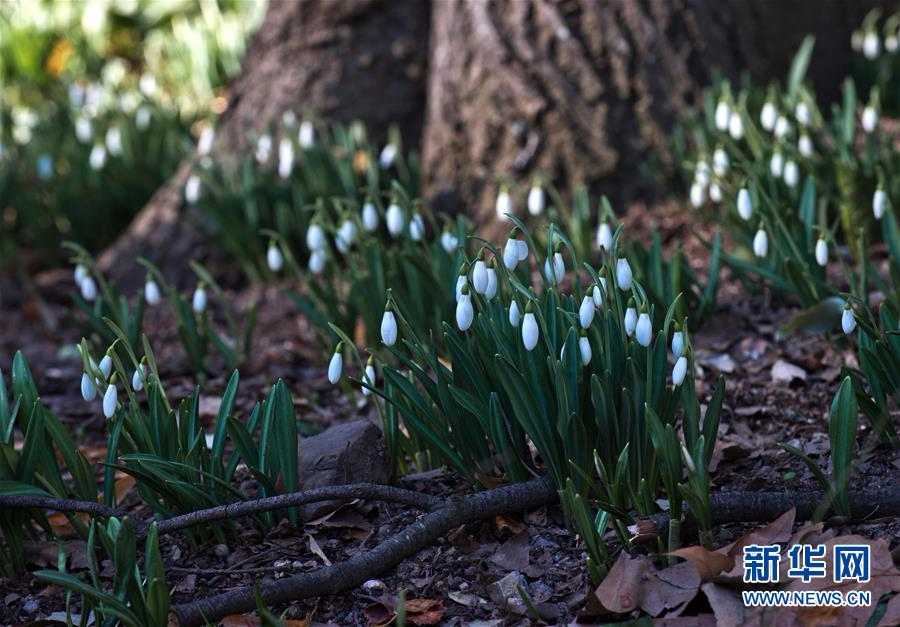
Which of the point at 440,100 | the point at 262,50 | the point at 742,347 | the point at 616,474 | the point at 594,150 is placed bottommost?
the point at 742,347

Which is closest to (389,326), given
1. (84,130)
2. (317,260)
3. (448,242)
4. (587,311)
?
(587,311)

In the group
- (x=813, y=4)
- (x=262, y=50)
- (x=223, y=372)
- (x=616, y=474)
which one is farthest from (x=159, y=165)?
(x=616, y=474)

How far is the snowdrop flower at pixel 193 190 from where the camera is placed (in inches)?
166

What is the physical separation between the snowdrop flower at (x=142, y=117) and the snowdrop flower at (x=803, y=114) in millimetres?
3485

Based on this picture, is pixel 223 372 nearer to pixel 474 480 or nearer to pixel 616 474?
pixel 474 480

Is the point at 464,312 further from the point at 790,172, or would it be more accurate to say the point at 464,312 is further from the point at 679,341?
the point at 790,172

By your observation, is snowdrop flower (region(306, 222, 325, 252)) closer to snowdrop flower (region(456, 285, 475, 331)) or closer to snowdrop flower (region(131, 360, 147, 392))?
snowdrop flower (region(131, 360, 147, 392))

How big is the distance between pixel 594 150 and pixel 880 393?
195cm

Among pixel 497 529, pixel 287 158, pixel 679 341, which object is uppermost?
pixel 287 158

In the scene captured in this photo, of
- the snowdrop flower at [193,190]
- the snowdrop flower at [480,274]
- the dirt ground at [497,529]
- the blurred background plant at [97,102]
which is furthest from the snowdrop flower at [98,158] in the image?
the snowdrop flower at [480,274]

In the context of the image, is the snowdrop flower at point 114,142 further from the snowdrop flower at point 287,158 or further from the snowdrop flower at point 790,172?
the snowdrop flower at point 790,172

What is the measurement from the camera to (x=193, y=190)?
422cm

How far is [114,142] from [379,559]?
147 inches

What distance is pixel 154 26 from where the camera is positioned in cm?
893
